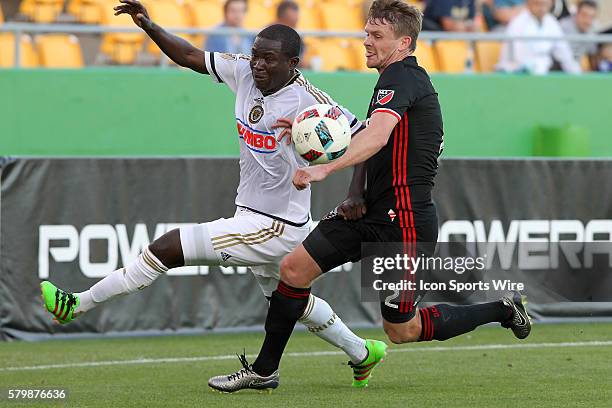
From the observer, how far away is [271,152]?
7.43 m

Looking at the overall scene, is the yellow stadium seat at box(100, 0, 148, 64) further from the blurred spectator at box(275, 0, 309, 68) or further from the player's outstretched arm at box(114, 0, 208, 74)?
the player's outstretched arm at box(114, 0, 208, 74)

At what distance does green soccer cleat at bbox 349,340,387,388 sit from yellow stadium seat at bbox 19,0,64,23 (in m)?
8.03

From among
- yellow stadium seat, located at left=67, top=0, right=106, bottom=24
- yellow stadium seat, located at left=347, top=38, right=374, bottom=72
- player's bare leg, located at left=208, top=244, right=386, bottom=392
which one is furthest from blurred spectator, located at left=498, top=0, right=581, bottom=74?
player's bare leg, located at left=208, top=244, right=386, bottom=392

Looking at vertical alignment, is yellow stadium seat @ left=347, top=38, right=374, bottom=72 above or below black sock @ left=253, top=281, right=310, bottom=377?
above

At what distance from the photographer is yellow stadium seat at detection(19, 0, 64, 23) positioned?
1427 cm

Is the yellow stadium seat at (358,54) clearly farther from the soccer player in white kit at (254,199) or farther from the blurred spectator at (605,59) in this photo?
the soccer player in white kit at (254,199)

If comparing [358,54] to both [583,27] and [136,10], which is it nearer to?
[583,27]

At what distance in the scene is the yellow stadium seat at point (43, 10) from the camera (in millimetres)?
14266

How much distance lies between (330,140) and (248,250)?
985 mm

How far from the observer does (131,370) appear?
8.71 meters

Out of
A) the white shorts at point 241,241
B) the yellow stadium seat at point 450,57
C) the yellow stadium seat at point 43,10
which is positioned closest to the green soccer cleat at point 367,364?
the white shorts at point 241,241

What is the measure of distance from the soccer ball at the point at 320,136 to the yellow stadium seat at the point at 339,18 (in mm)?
8474

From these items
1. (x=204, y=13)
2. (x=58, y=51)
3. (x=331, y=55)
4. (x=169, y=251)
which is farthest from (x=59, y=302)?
(x=204, y=13)

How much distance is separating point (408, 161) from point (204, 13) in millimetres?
8020
